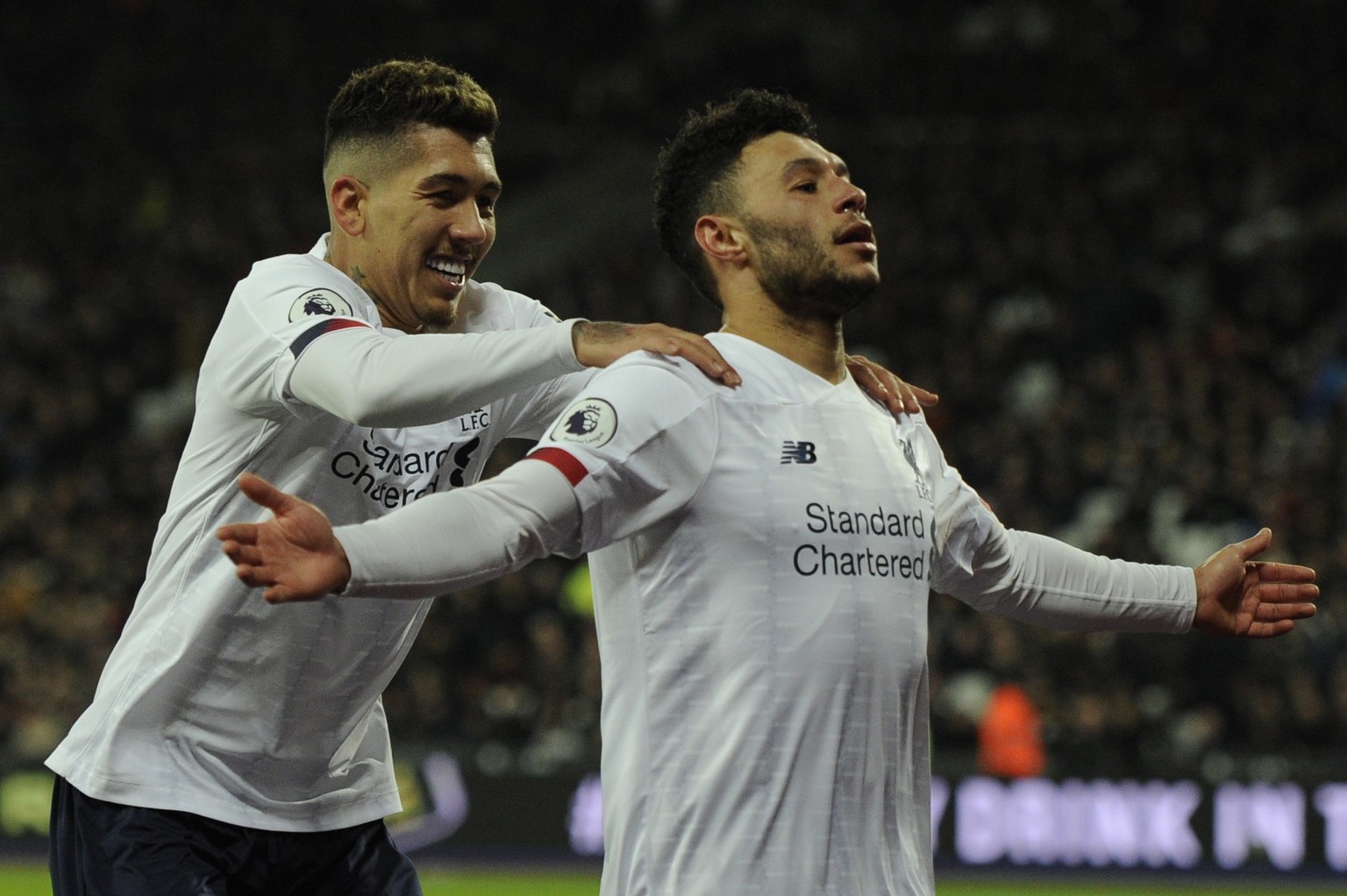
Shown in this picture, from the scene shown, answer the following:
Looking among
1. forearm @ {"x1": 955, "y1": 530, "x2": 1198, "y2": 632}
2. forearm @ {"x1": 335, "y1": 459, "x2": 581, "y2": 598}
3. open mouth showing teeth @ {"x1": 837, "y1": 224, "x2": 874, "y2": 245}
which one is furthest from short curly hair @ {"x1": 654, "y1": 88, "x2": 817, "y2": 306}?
forearm @ {"x1": 955, "y1": 530, "x2": 1198, "y2": 632}

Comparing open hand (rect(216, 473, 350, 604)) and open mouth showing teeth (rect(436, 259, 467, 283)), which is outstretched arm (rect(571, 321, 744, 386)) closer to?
open mouth showing teeth (rect(436, 259, 467, 283))

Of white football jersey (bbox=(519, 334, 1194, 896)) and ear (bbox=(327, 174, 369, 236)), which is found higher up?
ear (bbox=(327, 174, 369, 236))

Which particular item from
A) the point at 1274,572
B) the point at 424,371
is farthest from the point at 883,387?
the point at 1274,572

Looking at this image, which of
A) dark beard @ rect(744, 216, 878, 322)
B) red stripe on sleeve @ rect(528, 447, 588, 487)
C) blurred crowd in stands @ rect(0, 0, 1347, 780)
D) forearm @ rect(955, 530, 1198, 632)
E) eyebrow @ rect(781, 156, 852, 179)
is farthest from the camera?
blurred crowd in stands @ rect(0, 0, 1347, 780)

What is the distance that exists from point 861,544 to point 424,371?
93 centimetres

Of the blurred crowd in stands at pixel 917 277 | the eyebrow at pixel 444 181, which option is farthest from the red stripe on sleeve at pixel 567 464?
the blurred crowd in stands at pixel 917 277

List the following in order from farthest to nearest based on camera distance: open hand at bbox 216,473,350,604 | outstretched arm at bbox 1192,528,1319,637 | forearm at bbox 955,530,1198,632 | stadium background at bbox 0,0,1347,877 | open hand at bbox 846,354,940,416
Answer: stadium background at bbox 0,0,1347,877, outstretched arm at bbox 1192,528,1319,637, forearm at bbox 955,530,1198,632, open hand at bbox 846,354,940,416, open hand at bbox 216,473,350,604

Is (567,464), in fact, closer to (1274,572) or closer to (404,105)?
(404,105)

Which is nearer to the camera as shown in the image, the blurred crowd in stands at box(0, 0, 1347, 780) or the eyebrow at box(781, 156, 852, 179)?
the eyebrow at box(781, 156, 852, 179)

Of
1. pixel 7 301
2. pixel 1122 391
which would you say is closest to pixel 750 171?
pixel 1122 391

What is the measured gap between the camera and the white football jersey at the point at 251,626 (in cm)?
384

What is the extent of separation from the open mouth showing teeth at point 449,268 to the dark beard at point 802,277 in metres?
0.76

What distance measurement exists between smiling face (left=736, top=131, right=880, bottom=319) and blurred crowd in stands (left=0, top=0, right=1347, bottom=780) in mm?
8442

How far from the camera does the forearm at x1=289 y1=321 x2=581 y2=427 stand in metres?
3.47
